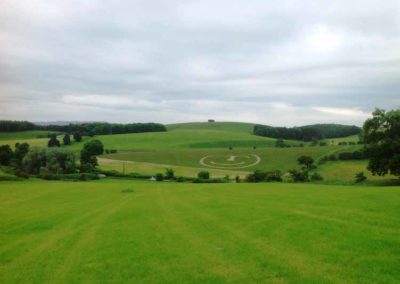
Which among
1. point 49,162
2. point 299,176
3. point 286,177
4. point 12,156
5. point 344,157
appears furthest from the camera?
point 12,156

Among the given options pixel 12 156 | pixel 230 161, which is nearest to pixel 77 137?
pixel 12 156

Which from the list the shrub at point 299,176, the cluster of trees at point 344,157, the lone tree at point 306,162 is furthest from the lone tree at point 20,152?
the cluster of trees at point 344,157

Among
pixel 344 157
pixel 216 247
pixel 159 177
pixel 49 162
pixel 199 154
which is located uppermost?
pixel 216 247

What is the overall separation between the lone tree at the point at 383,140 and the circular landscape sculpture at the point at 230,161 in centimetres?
5563

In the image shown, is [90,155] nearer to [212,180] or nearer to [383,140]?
[212,180]

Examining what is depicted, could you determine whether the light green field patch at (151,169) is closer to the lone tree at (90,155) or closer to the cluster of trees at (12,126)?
the lone tree at (90,155)

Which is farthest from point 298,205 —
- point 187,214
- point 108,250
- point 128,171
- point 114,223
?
point 128,171

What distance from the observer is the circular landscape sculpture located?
117m

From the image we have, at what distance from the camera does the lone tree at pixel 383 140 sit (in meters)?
58.7

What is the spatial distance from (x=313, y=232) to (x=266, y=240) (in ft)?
6.53

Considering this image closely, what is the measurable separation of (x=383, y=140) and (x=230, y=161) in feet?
215

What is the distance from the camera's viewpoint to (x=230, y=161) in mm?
123438

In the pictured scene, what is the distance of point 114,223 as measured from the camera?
20.5 metres

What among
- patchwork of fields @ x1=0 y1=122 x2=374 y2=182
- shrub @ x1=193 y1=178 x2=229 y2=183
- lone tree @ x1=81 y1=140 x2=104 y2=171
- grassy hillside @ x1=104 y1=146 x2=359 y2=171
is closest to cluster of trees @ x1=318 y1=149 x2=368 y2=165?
patchwork of fields @ x1=0 y1=122 x2=374 y2=182
